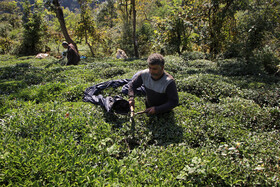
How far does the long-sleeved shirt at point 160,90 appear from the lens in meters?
3.59

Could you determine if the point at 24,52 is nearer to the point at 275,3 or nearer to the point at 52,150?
the point at 52,150

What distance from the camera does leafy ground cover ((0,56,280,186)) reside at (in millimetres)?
2312

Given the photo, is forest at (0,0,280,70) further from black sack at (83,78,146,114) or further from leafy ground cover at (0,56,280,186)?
black sack at (83,78,146,114)

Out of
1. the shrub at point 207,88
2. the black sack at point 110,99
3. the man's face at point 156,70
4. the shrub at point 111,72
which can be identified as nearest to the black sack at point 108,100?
the black sack at point 110,99

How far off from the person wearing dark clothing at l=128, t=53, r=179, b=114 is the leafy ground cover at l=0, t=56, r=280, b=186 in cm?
59

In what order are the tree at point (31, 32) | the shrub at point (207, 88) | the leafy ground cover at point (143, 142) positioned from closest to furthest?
the leafy ground cover at point (143, 142), the shrub at point (207, 88), the tree at point (31, 32)

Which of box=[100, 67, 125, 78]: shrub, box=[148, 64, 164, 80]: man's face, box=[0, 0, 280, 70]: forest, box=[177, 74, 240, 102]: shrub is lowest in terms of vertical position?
box=[177, 74, 240, 102]: shrub

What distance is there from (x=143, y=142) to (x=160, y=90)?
1.25 meters

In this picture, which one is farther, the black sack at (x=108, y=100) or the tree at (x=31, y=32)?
the tree at (x=31, y=32)

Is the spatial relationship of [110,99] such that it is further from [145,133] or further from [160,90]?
[160,90]

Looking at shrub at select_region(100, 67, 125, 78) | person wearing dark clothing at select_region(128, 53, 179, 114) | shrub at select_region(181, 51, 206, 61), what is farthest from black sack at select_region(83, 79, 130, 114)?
shrub at select_region(181, 51, 206, 61)

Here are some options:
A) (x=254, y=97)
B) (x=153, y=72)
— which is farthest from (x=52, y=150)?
(x=254, y=97)

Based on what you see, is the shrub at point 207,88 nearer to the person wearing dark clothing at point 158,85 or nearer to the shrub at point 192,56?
the person wearing dark clothing at point 158,85

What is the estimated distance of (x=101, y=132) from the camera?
355cm
